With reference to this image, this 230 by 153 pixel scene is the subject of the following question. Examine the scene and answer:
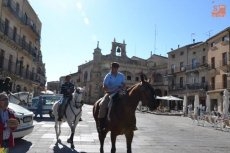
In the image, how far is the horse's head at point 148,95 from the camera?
7234 mm

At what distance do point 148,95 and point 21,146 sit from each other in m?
4.48

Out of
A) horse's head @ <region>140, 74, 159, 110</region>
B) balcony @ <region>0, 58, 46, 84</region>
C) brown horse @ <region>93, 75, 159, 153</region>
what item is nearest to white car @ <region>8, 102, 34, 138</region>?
brown horse @ <region>93, 75, 159, 153</region>

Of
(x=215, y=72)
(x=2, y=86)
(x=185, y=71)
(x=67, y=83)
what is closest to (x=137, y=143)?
(x=67, y=83)

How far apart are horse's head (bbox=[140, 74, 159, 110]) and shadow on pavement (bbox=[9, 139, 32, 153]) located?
3.75 meters

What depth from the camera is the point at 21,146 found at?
974 cm

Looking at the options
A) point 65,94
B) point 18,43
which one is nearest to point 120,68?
point 18,43

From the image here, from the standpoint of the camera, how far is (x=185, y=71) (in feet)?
200

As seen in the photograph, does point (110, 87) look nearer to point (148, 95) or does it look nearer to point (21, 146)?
point (148, 95)

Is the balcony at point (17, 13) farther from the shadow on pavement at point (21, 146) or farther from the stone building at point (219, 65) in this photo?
the stone building at point (219, 65)

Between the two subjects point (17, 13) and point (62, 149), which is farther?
point (17, 13)

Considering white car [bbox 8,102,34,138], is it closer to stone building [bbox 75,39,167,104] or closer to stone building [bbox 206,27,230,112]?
stone building [bbox 206,27,230,112]

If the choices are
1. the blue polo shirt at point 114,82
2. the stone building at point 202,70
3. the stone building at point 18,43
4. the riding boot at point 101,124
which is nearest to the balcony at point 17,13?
the stone building at point 18,43

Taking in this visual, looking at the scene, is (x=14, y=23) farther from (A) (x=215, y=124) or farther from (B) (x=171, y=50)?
(B) (x=171, y=50)

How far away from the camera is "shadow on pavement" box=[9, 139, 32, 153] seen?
29.8 ft
